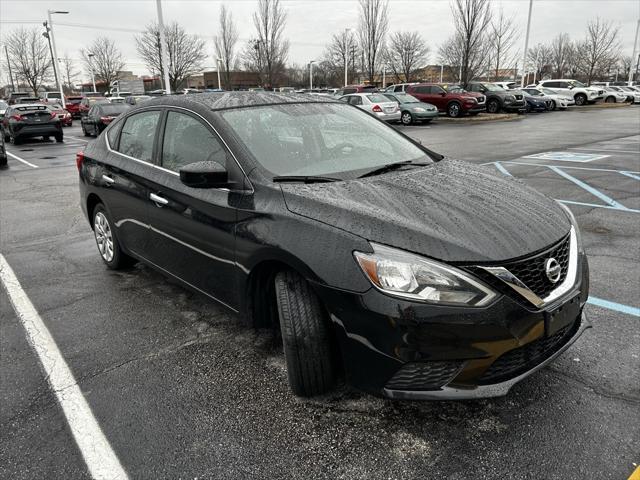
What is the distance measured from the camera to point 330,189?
2734 millimetres

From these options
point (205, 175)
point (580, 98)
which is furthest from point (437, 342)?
point (580, 98)

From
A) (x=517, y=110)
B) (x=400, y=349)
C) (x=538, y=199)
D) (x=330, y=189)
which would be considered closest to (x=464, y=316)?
(x=400, y=349)

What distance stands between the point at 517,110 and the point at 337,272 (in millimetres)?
29899

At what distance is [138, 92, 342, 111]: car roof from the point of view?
3467mm

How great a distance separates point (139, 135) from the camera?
162 inches

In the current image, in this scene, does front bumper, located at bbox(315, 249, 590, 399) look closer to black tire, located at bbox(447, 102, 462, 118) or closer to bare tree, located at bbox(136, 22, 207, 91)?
black tire, located at bbox(447, 102, 462, 118)

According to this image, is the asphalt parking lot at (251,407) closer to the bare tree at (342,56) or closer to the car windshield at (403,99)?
the car windshield at (403,99)

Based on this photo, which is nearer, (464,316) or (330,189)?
(464,316)

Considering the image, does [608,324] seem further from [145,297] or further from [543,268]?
[145,297]

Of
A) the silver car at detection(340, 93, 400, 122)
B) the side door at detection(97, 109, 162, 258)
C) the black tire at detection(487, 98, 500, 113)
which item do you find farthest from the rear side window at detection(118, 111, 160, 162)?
the black tire at detection(487, 98, 500, 113)

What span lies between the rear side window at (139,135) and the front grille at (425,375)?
2.57 meters

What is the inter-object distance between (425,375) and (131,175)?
9.36 feet

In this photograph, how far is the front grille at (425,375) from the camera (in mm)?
2223

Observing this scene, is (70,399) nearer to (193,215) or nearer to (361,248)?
(193,215)
